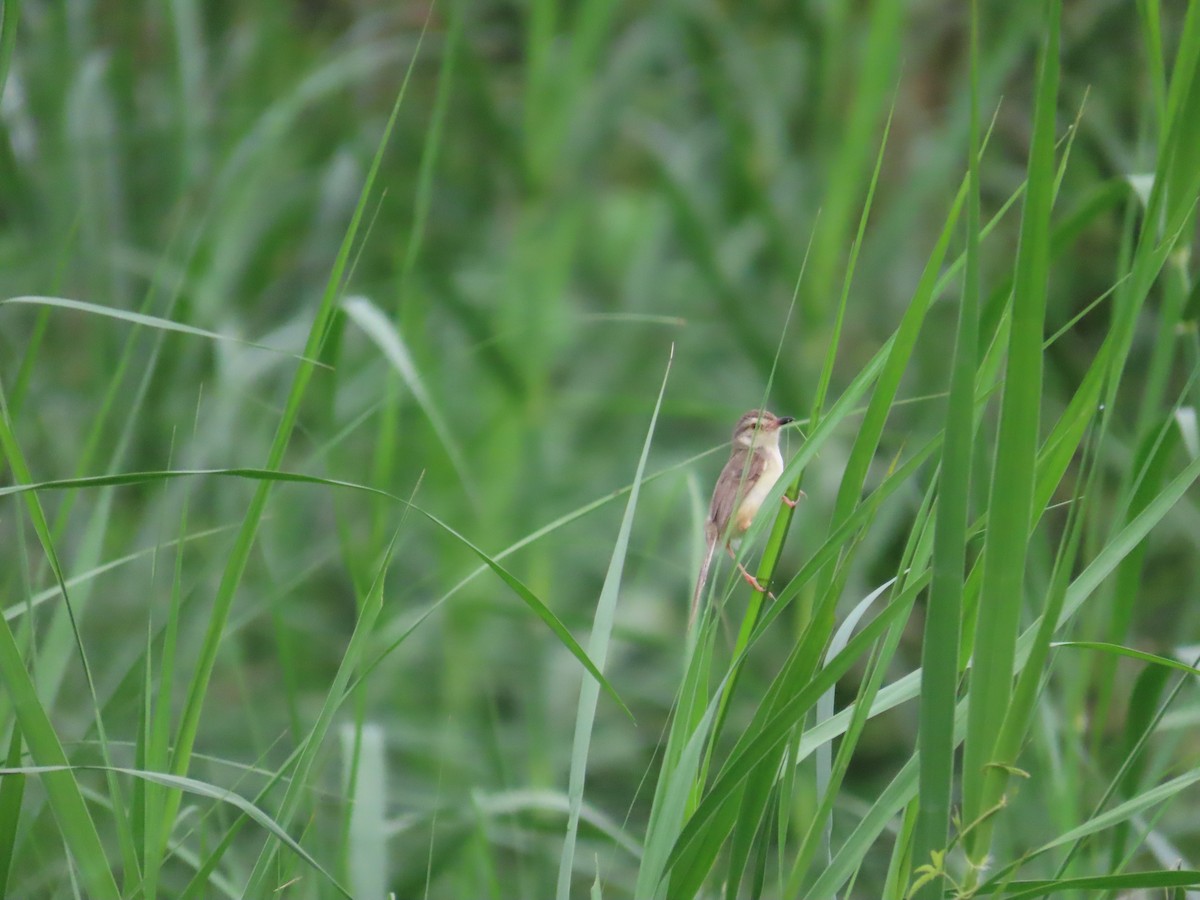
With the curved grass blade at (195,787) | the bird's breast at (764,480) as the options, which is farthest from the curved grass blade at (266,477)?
the bird's breast at (764,480)

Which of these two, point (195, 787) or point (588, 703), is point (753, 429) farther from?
point (195, 787)

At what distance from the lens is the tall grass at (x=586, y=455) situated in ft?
4.41

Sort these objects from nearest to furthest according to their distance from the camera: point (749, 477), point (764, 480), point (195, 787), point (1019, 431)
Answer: point (1019, 431) → point (195, 787) → point (764, 480) → point (749, 477)

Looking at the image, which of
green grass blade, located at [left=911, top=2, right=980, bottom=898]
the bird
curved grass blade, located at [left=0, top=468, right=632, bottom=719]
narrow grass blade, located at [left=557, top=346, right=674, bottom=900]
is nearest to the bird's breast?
the bird

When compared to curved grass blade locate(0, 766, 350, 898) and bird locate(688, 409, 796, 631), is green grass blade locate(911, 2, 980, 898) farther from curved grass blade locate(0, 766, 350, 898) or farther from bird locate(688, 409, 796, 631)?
bird locate(688, 409, 796, 631)

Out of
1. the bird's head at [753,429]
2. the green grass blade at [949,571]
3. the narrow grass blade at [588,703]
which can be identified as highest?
the green grass blade at [949,571]

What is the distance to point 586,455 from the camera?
17.1 ft

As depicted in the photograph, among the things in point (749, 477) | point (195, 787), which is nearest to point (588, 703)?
point (195, 787)

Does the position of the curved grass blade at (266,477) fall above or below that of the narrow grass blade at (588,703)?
above

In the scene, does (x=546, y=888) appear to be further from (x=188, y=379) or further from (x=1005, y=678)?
(x=188, y=379)

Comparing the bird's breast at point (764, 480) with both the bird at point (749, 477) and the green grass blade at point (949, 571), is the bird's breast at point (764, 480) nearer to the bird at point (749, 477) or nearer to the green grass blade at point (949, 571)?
the bird at point (749, 477)

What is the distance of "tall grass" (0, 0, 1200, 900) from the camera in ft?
4.41

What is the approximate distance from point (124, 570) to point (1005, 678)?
337cm

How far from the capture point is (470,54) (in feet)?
13.5
